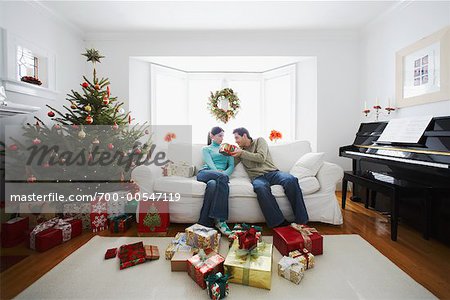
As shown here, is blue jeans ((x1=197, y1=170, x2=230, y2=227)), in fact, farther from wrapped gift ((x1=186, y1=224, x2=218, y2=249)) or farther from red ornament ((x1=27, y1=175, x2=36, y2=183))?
red ornament ((x1=27, y1=175, x2=36, y2=183))

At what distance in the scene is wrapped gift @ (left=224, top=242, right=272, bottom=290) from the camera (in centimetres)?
133

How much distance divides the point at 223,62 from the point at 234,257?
10.9 feet

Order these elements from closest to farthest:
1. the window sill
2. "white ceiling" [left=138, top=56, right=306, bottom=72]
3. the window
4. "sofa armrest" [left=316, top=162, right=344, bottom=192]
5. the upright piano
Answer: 1. the upright piano
2. "sofa armrest" [left=316, top=162, right=344, bottom=192]
3. the window sill
4. "white ceiling" [left=138, top=56, right=306, bottom=72]
5. the window

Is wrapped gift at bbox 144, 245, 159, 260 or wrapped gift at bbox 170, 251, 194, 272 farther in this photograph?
wrapped gift at bbox 144, 245, 159, 260

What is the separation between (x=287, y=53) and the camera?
11.9 feet

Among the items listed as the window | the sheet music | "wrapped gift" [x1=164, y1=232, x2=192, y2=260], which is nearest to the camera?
"wrapped gift" [x1=164, y1=232, x2=192, y2=260]

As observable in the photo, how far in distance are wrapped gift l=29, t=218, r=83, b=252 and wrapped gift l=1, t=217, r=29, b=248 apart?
0.62ft

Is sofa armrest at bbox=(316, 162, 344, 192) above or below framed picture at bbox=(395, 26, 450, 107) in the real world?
below

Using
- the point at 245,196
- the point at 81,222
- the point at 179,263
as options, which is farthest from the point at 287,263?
the point at 81,222

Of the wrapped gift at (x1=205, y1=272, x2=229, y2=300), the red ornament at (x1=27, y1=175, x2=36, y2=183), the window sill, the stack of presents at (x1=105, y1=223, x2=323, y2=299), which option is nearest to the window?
the window sill

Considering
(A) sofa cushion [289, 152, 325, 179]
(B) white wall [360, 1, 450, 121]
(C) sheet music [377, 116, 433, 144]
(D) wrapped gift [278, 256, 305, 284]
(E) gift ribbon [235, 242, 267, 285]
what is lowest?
(D) wrapped gift [278, 256, 305, 284]

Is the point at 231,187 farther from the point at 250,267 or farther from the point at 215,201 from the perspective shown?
the point at 250,267

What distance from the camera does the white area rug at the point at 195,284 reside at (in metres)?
1.29

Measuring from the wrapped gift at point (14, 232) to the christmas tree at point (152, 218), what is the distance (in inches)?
40.8
